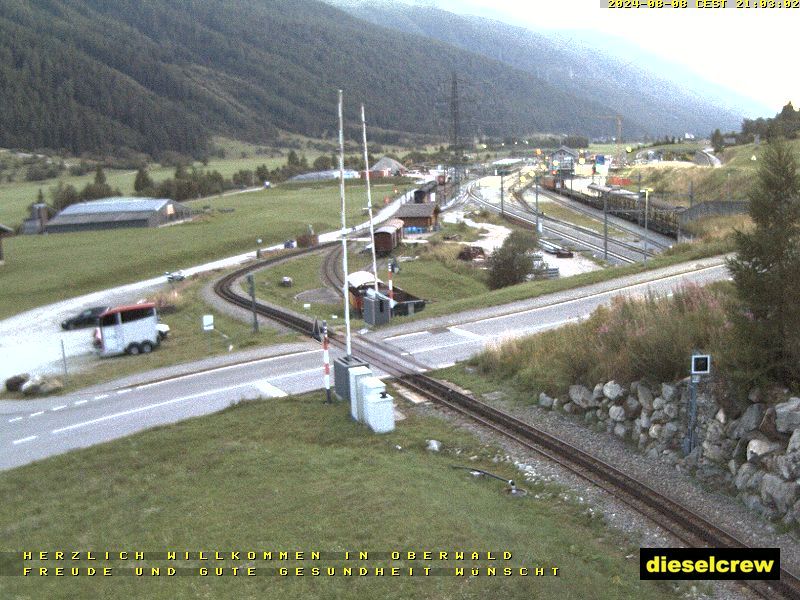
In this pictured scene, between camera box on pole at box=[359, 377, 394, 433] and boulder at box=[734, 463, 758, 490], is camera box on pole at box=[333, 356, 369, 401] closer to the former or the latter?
camera box on pole at box=[359, 377, 394, 433]

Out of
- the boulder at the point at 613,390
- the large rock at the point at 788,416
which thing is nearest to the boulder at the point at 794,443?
the large rock at the point at 788,416

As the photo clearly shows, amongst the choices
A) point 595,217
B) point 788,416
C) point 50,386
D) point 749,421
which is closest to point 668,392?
point 749,421

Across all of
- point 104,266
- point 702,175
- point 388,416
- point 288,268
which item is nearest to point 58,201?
point 104,266

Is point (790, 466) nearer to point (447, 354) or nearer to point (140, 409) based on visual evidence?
point (447, 354)

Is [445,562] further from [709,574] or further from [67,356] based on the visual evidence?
[67,356]

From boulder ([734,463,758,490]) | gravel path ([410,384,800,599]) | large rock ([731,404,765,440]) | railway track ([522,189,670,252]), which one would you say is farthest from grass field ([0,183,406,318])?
boulder ([734,463,758,490])
